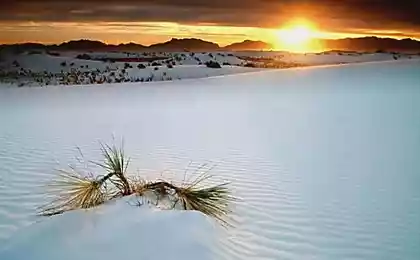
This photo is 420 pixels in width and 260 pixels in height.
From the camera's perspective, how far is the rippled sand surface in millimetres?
4094

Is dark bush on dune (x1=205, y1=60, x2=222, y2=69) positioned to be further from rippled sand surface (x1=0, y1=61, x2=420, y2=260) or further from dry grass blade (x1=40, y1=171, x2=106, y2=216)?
dry grass blade (x1=40, y1=171, x2=106, y2=216)

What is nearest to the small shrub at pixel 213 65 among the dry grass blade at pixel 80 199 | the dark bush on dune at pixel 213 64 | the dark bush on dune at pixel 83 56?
the dark bush on dune at pixel 213 64

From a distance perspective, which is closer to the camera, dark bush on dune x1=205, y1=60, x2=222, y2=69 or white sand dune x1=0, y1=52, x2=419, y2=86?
white sand dune x1=0, y1=52, x2=419, y2=86

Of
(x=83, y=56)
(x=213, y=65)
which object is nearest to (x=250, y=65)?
(x=213, y=65)

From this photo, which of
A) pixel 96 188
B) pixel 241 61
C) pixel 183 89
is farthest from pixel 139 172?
pixel 241 61

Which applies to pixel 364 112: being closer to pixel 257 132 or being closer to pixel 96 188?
Result: pixel 257 132

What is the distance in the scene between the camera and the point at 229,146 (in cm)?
753

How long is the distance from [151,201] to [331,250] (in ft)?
4.42

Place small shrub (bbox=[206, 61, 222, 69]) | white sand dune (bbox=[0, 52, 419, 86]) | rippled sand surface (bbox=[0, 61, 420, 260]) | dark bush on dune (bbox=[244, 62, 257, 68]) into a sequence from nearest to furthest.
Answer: rippled sand surface (bbox=[0, 61, 420, 260]), white sand dune (bbox=[0, 52, 419, 86]), small shrub (bbox=[206, 61, 222, 69]), dark bush on dune (bbox=[244, 62, 257, 68])

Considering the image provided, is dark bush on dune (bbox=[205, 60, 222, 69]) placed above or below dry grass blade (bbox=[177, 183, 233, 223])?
above

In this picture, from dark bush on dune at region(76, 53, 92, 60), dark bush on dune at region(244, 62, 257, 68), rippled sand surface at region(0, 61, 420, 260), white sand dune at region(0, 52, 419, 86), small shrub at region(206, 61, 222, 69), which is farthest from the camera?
dark bush on dune at region(244, 62, 257, 68)

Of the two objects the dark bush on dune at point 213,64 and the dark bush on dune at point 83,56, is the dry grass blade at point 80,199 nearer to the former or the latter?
the dark bush on dune at point 83,56

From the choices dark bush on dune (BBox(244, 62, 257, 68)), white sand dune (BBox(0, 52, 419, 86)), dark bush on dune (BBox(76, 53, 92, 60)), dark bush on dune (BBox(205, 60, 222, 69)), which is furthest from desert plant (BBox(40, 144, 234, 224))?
dark bush on dune (BBox(244, 62, 257, 68))

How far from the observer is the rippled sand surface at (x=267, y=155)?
4.09 meters
